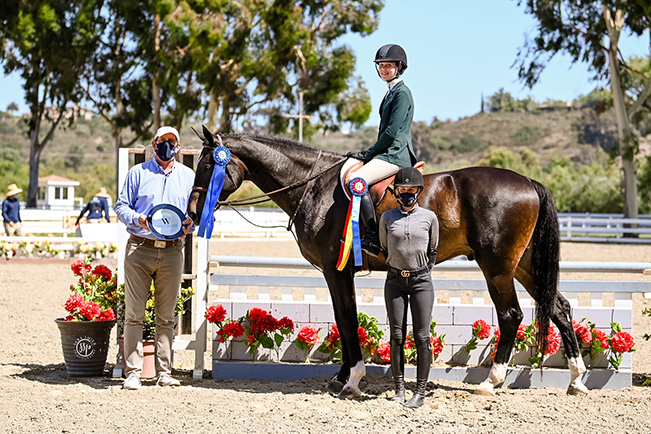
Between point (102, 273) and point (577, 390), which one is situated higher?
point (102, 273)

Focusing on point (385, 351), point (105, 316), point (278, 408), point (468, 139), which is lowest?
point (278, 408)

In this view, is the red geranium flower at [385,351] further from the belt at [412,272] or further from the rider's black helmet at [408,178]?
the rider's black helmet at [408,178]

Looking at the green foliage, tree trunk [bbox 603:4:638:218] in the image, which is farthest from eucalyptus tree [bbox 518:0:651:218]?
the green foliage

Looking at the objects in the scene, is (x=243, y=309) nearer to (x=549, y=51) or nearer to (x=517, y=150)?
(x=549, y=51)

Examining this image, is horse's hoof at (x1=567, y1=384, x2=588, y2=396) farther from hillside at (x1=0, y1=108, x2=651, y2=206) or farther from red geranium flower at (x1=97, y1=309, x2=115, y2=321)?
hillside at (x1=0, y1=108, x2=651, y2=206)

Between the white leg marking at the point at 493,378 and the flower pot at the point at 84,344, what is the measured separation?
10.0 feet

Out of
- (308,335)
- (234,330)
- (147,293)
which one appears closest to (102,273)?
(147,293)

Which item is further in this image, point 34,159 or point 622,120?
point 34,159

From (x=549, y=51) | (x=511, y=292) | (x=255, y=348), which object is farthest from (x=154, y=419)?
(x=549, y=51)

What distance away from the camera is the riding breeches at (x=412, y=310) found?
17.1 feet

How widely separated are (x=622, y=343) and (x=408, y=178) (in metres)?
2.28

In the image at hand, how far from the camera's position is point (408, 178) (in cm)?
516

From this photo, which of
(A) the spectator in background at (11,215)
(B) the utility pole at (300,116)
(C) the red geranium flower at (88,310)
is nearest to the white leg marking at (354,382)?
(C) the red geranium flower at (88,310)

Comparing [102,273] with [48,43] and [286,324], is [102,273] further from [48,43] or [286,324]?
[48,43]
